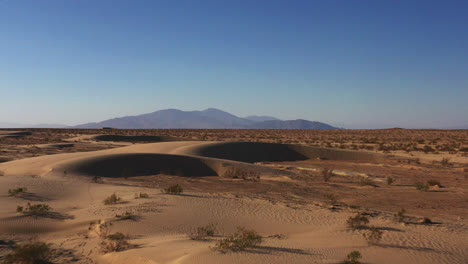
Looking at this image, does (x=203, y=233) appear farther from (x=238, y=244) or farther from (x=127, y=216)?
(x=127, y=216)

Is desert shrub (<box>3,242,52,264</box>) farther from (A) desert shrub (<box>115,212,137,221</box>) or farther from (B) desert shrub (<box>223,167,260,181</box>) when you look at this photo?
(B) desert shrub (<box>223,167,260,181</box>)

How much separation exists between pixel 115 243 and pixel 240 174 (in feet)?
41.0

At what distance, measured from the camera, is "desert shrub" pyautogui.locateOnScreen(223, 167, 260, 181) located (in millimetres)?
19922

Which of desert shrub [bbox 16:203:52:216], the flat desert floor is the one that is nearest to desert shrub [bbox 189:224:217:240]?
the flat desert floor

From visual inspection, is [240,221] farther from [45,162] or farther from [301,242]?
[45,162]

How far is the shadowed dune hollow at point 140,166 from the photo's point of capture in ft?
65.9

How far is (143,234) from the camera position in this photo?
8.89 meters

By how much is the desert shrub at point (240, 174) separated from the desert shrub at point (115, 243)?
11773mm

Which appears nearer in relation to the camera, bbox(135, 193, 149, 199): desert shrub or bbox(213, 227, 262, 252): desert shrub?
bbox(213, 227, 262, 252): desert shrub

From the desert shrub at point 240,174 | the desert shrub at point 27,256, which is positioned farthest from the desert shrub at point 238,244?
the desert shrub at point 240,174

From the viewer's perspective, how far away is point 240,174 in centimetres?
2008

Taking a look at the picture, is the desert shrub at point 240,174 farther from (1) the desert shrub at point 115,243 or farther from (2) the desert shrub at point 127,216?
(1) the desert shrub at point 115,243

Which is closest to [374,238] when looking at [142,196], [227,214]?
[227,214]

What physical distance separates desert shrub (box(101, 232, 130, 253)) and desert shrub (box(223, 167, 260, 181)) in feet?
38.6
